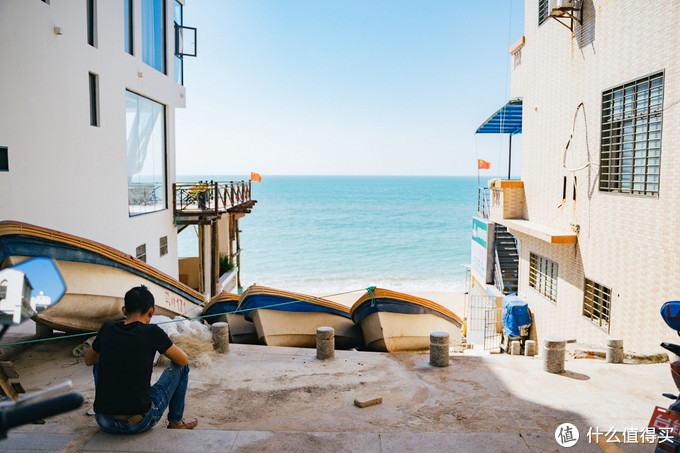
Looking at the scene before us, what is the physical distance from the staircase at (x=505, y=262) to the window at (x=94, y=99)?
49.5 ft

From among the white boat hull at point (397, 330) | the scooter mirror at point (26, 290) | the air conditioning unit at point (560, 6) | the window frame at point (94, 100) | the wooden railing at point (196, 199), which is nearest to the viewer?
the scooter mirror at point (26, 290)

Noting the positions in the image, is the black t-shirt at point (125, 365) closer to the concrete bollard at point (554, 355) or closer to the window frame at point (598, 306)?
the concrete bollard at point (554, 355)

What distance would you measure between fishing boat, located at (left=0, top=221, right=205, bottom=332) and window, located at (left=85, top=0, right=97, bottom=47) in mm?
6314

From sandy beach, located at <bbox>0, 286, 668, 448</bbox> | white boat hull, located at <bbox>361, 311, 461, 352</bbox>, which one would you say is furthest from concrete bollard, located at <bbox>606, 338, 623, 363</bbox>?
white boat hull, located at <bbox>361, 311, 461, 352</bbox>

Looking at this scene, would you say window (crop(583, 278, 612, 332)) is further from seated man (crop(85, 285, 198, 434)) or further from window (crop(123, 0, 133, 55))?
window (crop(123, 0, 133, 55))

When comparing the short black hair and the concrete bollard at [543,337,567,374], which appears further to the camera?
→ the concrete bollard at [543,337,567,374]

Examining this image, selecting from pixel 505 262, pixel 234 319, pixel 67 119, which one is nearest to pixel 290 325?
pixel 234 319

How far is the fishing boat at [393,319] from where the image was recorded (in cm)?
1012

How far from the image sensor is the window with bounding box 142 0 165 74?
1571 cm

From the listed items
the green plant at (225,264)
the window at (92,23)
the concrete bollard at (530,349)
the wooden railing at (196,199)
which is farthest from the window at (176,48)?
the concrete bollard at (530,349)

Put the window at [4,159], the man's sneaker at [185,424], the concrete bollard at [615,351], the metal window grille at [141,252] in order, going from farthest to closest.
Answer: the metal window grille at [141,252] < the window at [4,159] < the concrete bollard at [615,351] < the man's sneaker at [185,424]

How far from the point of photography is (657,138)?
9.06m

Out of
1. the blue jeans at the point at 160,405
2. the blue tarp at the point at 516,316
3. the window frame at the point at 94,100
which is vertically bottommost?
the blue tarp at the point at 516,316

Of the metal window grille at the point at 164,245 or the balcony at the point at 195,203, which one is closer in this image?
the metal window grille at the point at 164,245
